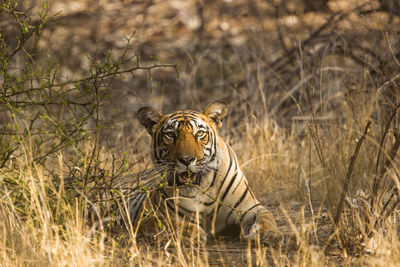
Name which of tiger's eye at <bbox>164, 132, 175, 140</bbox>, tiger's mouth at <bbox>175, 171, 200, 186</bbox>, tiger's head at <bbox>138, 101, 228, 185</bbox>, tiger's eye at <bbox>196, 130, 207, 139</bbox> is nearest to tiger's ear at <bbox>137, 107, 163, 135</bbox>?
tiger's head at <bbox>138, 101, 228, 185</bbox>

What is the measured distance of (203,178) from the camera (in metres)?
3.83

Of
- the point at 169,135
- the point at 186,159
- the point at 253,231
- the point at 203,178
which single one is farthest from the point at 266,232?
the point at 169,135

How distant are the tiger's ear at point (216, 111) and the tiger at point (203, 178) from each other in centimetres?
11

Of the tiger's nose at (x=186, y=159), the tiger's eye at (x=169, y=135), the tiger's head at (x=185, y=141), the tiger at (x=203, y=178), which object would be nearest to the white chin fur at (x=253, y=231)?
the tiger at (x=203, y=178)

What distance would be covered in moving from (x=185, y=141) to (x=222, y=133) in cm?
317

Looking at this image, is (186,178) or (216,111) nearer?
(186,178)

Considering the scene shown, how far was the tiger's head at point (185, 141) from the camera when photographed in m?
3.70

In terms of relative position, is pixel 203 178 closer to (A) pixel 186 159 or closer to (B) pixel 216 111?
(A) pixel 186 159

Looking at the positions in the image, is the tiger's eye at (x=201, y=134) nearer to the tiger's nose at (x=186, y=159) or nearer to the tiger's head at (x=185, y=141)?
the tiger's head at (x=185, y=141)

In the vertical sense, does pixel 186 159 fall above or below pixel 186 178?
above

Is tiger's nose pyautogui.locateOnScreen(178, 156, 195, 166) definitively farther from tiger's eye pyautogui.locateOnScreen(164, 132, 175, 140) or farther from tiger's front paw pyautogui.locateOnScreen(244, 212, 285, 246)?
tiger's front paw pyautogui.locateOnScreen(244, 212, 285, 246)

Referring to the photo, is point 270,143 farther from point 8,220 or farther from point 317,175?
point 8,220

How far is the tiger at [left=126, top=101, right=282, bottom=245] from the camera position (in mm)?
3725

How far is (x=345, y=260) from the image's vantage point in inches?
125
